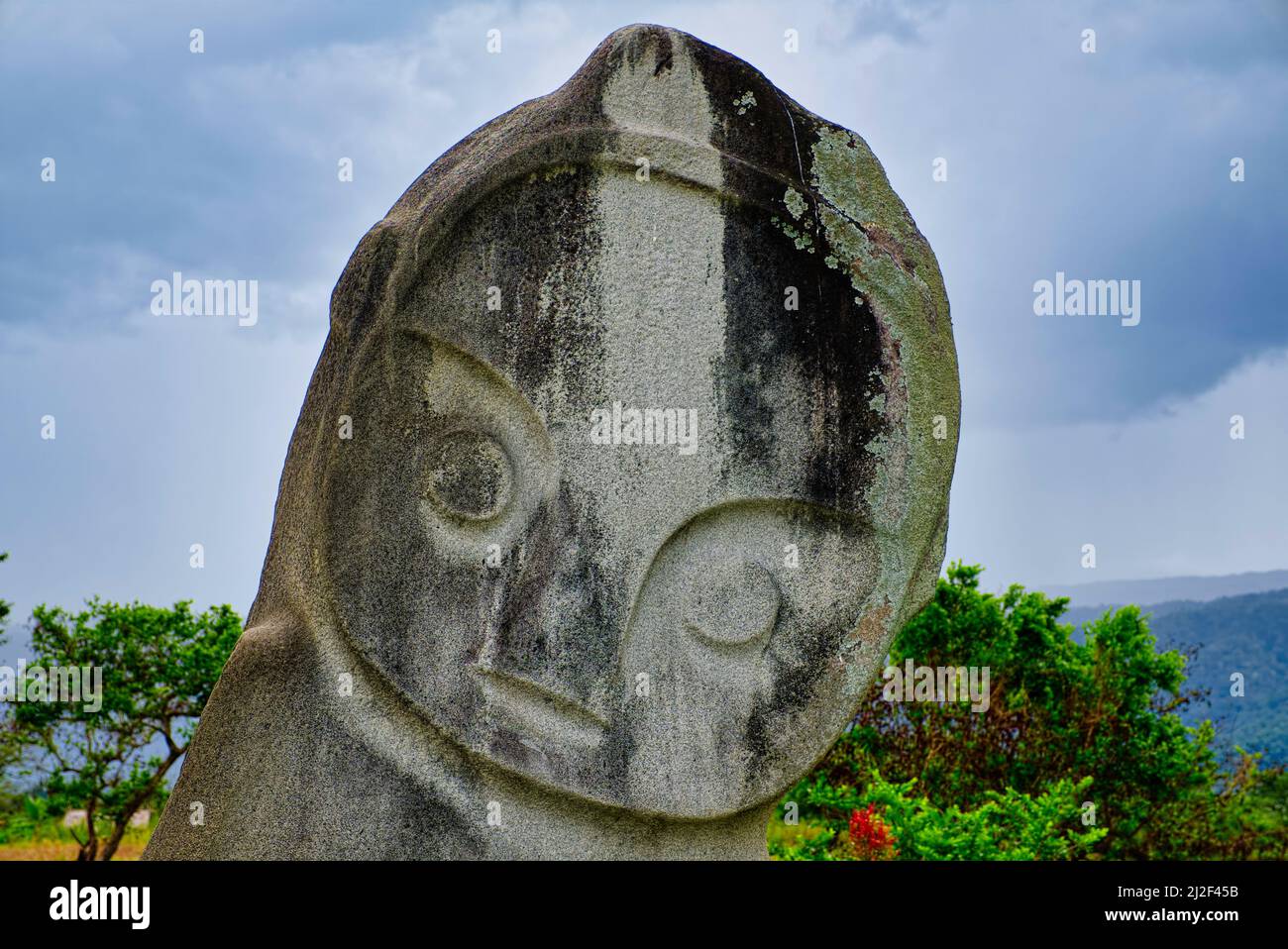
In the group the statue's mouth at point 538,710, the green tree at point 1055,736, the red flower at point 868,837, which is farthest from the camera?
the green tree at point 1055,736


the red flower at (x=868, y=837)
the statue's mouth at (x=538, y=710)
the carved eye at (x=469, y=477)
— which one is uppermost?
the carved eye at (x=469, y=477)

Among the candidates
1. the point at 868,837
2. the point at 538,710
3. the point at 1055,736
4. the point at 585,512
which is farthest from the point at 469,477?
the point at 1055,736

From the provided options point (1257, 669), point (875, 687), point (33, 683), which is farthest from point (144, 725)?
point (1257, 669)

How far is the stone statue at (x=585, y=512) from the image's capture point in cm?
349

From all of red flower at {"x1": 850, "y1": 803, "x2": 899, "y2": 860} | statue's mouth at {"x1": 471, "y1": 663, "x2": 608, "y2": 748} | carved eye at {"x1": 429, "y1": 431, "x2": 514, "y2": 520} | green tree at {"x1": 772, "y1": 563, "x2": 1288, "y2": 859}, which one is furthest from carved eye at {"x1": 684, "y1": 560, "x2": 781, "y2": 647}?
green tree at {"x1": 772, "y1": 563, "x2": 1288, "y2": 859}

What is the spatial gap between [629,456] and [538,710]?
2.36 ft

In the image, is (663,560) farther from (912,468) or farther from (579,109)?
(579,109)

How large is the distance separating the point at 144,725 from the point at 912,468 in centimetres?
746

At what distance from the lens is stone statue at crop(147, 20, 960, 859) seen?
3492 mm

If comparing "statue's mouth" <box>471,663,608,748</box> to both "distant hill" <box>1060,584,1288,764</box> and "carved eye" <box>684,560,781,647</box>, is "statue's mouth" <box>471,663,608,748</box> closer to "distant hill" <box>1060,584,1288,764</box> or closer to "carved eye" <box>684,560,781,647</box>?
"carved eye" <box>684,560,781,647</box>

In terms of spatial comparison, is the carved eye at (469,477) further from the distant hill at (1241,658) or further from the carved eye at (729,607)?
the distant hill at (1241,658)

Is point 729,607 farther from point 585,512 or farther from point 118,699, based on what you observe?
point 118,699

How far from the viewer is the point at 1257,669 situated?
14008 mm

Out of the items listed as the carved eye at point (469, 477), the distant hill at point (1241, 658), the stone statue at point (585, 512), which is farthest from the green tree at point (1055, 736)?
the carved eye at point (469, 477)
